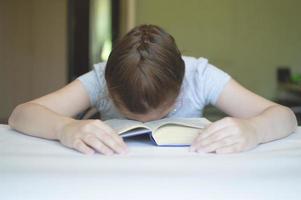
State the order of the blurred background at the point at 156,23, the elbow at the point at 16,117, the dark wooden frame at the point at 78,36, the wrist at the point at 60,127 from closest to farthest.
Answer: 1. the wrist at the point at 60,127
2. the elbow at the point at 16,117
3. the blurred background at the point at 156,23
4. the dark wooden frame at the point at 78,36

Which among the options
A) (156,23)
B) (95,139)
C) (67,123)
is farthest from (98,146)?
(156,23)

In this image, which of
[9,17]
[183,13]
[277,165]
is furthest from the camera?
[9,17]

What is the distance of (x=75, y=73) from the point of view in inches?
166

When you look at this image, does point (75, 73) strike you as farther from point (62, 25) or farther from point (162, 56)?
point (162, 56)

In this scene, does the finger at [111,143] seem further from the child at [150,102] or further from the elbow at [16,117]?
the elbow at [16,117]

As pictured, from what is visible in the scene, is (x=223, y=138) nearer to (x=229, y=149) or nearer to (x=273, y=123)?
(x=229, y=149)

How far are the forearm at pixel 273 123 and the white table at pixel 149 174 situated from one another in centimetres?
6

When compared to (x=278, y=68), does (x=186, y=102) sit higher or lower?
higher

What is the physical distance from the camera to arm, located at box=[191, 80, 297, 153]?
28.9 inches

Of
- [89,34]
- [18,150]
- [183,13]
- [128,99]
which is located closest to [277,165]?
[128,99]

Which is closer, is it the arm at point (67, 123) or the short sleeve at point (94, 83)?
the arm at point (67, 123)

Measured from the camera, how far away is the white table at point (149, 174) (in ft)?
1.73

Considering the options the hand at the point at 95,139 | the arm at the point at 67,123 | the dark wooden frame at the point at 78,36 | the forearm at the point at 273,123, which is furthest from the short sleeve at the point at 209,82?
the dark wooden frame at the point at 78,36

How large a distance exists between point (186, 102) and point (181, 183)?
0.57 metres
